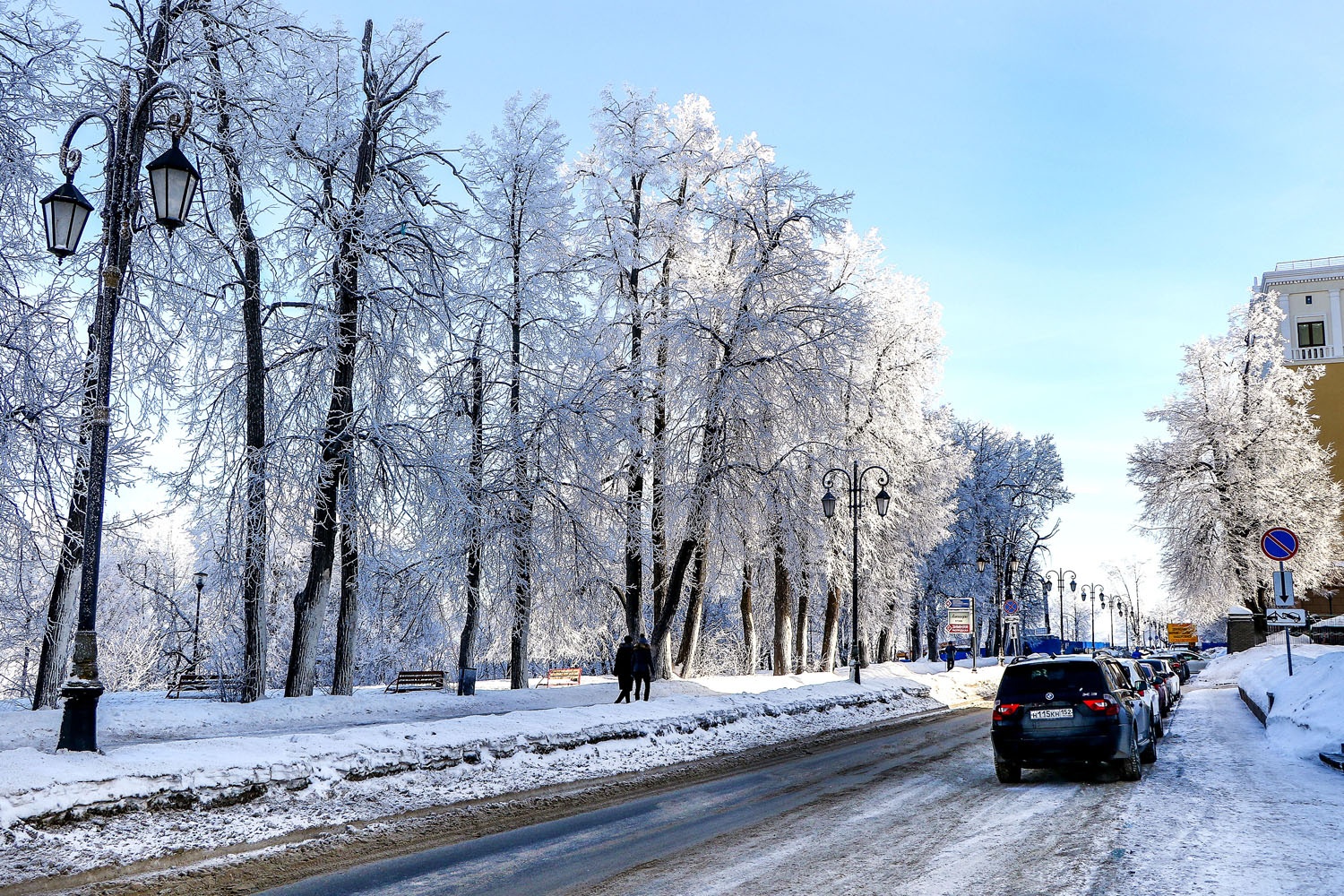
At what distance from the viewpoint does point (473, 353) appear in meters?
25.5

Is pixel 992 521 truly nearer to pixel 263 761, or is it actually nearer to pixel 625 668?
pixel 625 668

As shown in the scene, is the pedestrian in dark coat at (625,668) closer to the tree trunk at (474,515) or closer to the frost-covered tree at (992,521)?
the tree trunk at (474,515)

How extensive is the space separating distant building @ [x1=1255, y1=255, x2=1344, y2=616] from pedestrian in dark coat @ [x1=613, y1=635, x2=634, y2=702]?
57157 mm

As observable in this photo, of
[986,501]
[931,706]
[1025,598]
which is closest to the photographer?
[931,706]

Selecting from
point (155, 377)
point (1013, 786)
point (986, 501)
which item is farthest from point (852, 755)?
point (986, 501)

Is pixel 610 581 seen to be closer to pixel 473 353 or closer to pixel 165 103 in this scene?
pixel 473 353

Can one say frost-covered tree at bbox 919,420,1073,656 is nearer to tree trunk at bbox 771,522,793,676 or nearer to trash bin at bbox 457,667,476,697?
tree trunk at bbox 771,522,793,676

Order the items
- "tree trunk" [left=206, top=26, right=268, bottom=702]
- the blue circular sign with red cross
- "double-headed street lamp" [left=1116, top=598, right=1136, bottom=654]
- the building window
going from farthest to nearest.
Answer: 1. "double-headed street lamp" [left=1116, top=598, right=1136, bottom=654]
2. the building window
3. "tree trunk" [left=206, top=26, right=268, bottom=702]
4. the blue circular sign with red cross

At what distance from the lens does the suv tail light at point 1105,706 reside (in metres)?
11.9

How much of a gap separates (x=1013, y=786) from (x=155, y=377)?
1585cm

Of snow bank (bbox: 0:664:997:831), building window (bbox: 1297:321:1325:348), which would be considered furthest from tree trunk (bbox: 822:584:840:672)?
building window (bbox: 1297:321:1325:348)

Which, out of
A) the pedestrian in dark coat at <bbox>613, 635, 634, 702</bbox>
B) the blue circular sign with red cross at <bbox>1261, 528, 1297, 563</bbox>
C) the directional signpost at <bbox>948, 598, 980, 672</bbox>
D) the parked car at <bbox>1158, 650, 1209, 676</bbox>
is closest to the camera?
the blue circular sign with red cross at <bbox>1261, 528, 1297, 563</bbox>

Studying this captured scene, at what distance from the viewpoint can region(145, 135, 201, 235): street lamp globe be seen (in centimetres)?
1030

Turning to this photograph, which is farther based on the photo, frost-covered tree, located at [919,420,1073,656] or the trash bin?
frost-covered tree, located at [919,420,1073,656]
